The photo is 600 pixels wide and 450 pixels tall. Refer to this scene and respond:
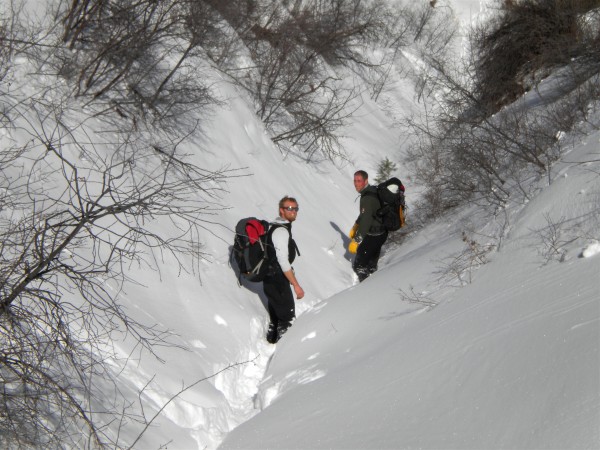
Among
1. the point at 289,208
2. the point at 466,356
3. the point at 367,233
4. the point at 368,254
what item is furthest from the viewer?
the point at 368,254

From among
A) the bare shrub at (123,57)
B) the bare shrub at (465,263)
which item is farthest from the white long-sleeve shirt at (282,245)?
the bare shrub at (123,57)

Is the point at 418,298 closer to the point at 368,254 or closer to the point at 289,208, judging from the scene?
the point at 289,208

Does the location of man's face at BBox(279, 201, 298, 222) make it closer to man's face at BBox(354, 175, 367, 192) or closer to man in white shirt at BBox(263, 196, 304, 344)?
man in white shirt at BBox(263, 196, 304, 344)

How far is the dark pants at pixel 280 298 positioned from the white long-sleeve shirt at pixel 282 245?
0.20 metres

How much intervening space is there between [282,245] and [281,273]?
361mm

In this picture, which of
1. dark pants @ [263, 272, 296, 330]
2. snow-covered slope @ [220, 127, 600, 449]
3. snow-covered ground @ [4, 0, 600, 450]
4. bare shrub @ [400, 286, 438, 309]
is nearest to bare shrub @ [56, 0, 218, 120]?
snow-covered ground @ [4, 0, 600, 450]

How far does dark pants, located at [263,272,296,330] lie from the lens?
6109 millimetres

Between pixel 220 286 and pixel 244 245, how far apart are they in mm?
757

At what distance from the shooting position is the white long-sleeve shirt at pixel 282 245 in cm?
588

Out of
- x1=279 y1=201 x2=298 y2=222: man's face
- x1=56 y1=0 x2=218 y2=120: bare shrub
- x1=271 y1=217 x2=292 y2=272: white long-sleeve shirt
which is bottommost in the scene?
x1=271 y1=217 x2=292 y2=272: white long-sleeve shirt

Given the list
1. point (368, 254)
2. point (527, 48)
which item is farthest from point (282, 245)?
point (527, 48)

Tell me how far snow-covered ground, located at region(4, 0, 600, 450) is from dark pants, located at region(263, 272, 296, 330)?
163mm

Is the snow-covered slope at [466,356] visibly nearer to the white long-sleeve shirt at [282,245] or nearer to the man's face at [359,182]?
the white long-sleeve shirt at [282,245]

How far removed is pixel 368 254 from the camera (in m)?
7.54
